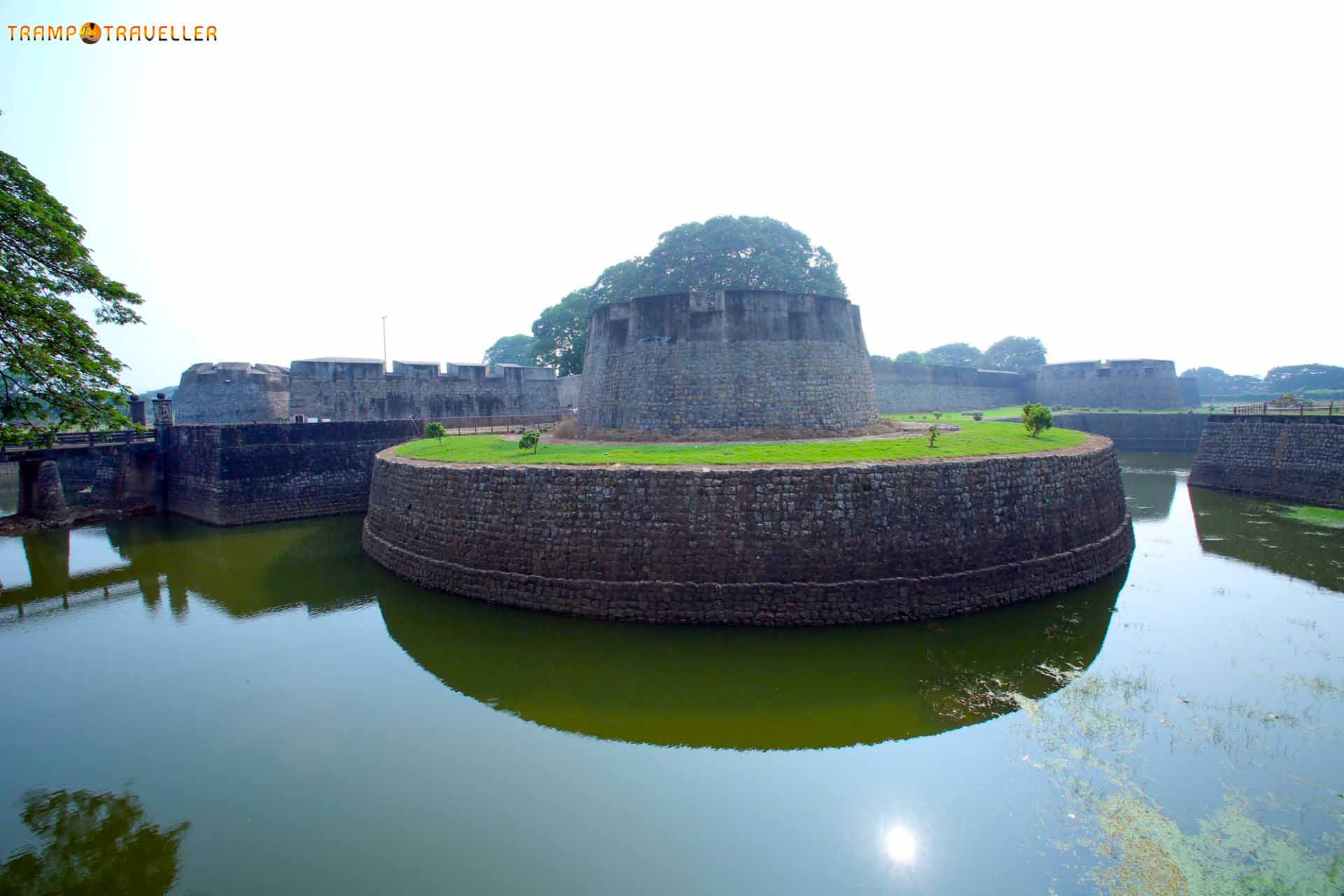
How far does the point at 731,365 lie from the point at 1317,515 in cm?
1309

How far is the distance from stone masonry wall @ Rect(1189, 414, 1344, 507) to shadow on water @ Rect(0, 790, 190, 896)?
68.6 feet

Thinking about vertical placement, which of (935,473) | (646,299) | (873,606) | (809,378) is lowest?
(873,606)

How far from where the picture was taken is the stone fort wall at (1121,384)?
32.9 metres

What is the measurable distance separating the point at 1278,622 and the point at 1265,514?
28.2 feet

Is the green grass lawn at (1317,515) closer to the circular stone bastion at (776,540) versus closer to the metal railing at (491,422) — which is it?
the circular stone bastion at (776,540)

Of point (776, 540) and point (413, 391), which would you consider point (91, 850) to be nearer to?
point (776, 540)

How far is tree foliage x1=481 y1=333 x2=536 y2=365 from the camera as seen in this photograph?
5625cm

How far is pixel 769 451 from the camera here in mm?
9820

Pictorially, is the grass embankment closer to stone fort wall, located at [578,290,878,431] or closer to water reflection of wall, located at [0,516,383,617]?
stone fort wall, located at [578,290,878,431]

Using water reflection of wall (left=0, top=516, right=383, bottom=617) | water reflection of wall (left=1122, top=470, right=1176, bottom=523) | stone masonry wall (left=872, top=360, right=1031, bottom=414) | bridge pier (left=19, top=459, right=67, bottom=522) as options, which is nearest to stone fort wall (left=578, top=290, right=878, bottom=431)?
water reflection of wall (left=0, top=516, right=383, bottom=617)

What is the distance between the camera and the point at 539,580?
8500 mm

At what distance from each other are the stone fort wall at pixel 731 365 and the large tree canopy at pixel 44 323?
8.14 m

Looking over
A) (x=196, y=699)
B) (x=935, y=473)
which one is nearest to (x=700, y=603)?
(x=935, y=473)

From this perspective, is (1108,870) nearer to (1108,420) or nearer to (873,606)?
(873,606)
